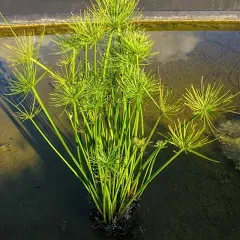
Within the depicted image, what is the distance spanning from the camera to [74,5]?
625 centimetres

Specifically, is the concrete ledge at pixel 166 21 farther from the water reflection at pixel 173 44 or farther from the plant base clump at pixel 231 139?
the plant base clump at pixel 231 139

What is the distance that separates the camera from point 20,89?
2.27 metres

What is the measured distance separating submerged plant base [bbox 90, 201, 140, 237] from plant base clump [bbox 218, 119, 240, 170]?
1078 mm

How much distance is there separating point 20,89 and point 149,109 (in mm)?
2125

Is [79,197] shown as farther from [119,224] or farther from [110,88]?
[110,88]

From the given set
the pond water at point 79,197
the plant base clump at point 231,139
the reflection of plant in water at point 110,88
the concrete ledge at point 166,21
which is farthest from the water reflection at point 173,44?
the reflection of plant in water at point 110,88

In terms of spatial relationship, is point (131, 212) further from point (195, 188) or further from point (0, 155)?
point (0, 155)

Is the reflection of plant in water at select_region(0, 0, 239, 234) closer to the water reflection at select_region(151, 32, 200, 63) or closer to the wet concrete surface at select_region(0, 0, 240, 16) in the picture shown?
the water reflection at select_region(151, 32, 200, 63)

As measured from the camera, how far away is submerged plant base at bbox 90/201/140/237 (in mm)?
2906

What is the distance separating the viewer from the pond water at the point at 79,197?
302 cm

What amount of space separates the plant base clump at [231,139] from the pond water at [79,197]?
0.07m

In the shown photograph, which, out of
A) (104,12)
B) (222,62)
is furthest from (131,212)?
(222,62)

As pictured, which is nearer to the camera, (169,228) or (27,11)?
(169,228)

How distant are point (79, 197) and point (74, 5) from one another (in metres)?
3.88
